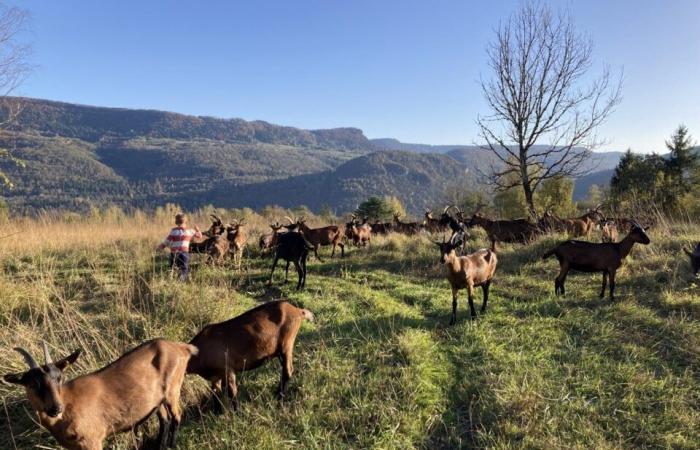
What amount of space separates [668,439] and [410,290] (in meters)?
5.14

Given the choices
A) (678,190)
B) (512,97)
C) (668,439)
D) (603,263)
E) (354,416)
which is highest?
(512,97)

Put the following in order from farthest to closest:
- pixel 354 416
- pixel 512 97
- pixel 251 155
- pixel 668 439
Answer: pixel 251 155
pixel 512 97
pixel 354 416
pixel 668 439

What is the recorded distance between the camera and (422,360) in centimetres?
500

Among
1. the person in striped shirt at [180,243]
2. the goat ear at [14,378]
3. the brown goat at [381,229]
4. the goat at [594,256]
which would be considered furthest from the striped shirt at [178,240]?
the brown goat at [381,229]

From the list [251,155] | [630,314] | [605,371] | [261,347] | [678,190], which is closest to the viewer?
[261,347]

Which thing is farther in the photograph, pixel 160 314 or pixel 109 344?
pixel 160 314

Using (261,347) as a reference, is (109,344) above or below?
below

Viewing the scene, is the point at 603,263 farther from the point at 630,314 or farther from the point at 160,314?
the point at 160,314

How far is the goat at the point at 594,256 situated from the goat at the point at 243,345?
5591 millimetres

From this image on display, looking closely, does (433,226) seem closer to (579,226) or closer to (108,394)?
(579,226)

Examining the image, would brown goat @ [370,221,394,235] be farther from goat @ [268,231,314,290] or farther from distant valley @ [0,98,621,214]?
distant valley @ [0,98,621,214]

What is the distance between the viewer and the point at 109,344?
5004 millimetres

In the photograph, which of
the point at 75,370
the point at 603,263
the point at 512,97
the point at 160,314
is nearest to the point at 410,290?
the point at 603,263

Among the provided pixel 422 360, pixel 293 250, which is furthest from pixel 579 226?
pixel 422 360
